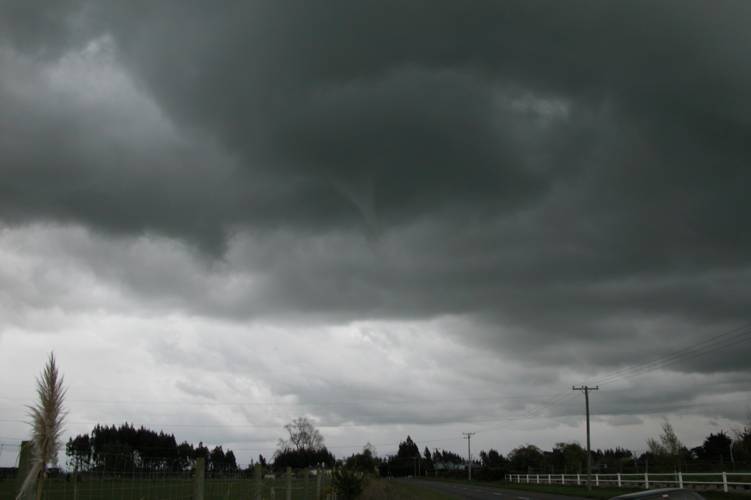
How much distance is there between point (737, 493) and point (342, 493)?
24333mm

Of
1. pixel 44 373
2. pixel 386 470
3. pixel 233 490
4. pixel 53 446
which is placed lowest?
pixel 386 470

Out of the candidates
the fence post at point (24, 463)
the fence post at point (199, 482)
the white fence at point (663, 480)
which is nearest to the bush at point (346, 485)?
the fence post at point (199, 482)

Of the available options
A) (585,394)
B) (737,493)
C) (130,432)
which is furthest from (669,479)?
(130,432)

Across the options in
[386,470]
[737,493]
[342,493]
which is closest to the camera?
[342,493]

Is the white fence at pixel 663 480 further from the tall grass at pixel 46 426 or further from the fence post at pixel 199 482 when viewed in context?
the tall grass at pixel 46 426

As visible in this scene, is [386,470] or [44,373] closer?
[44,373]

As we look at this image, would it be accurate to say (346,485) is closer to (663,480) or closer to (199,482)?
(199,482)

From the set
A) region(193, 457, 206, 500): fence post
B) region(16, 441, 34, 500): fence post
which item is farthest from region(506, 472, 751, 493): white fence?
region(16, 441, 34, 500): fence post

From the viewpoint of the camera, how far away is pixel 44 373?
4090mm

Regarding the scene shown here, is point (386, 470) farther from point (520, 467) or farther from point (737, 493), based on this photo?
point (737, 493)

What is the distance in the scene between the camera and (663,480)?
163 ft

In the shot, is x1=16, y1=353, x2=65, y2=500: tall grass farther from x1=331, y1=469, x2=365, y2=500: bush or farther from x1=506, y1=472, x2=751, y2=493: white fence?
x1=506, y1=472, x2=751, y2=493: white fence

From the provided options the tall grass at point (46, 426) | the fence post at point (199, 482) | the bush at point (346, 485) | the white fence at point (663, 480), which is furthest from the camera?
the white fence at point (663, 480)

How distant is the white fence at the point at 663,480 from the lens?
126 ft
